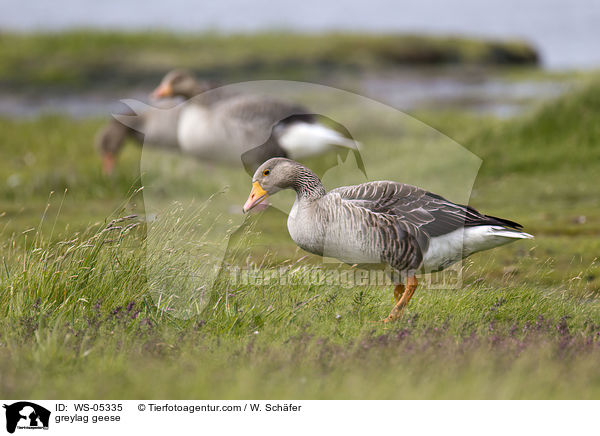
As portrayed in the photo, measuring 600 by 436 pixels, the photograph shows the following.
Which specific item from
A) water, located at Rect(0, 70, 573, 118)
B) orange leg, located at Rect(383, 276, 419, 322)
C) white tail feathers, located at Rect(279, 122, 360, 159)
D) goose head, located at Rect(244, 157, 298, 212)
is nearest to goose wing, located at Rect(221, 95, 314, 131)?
white tail feathers, located at Rect(279, 122, 360, 159)

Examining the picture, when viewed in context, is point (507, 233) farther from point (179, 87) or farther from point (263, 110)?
point (179, 87)

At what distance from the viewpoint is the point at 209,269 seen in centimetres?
665

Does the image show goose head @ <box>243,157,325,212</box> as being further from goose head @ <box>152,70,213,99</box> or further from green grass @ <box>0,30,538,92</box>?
green grass @ <box>0,30,538,92</box>

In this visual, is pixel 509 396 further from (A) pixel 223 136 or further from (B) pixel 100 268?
(A) pixel 223 136

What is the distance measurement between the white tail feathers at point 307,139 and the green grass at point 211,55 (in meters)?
21.7

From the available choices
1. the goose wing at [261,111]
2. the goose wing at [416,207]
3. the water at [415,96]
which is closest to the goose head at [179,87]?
the goose wing at [261,111]

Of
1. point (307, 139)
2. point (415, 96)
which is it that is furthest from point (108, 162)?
point (415, 96)

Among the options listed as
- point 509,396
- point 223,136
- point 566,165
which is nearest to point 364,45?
point 566,165

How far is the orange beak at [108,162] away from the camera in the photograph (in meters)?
15.1

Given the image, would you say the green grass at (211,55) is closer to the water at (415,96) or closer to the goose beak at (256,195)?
the water at (415,96)

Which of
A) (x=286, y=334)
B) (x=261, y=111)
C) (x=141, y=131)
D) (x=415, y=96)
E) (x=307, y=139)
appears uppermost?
(x=261, y=111)

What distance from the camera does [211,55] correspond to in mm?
34219

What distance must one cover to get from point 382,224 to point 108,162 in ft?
34.6

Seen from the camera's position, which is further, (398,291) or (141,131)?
(141,131)
